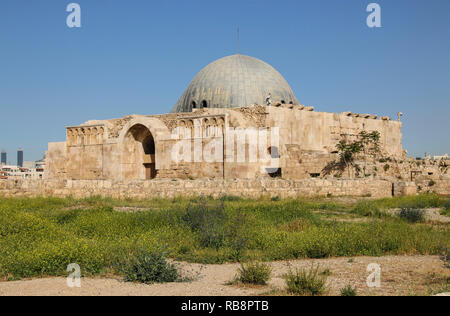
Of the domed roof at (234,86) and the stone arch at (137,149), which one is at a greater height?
the domed roof at (234,86)

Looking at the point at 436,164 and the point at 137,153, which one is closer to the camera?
the point at 436,164

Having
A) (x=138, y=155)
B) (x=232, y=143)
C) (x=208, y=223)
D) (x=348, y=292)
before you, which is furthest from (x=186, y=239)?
(x=138, y=155)

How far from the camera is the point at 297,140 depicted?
24703mm

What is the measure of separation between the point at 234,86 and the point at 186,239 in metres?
22.5

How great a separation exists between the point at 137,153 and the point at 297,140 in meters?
9.11

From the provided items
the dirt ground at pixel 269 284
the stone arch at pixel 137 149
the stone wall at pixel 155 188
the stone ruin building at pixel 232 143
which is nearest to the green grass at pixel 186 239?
the dirt ground at pixel 269 284

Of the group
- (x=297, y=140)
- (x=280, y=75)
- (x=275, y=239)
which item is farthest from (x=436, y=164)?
(x=275, y=239)

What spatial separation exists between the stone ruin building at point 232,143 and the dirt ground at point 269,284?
14396mm

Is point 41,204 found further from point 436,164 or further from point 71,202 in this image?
point 436,164

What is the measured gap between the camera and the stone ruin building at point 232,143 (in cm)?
2258

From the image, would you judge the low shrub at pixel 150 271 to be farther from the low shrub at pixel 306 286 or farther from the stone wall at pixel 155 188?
the stone wall at pixel 155 188

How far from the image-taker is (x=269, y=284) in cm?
626

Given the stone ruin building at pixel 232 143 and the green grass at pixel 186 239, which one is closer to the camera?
the green grass at pixel 186 239

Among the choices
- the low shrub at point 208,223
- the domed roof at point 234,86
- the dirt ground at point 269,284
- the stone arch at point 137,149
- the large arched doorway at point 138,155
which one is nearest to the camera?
the dirt ground at point 269,284
